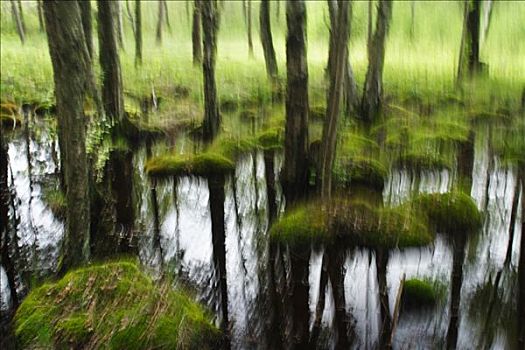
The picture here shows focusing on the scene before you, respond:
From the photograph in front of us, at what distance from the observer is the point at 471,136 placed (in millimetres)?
17156

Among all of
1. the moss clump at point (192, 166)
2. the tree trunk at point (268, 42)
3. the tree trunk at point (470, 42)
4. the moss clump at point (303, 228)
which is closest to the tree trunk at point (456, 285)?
the moss clump at point (303, 228)

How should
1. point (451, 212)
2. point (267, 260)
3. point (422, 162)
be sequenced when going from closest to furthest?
point (267, 260)
point (451, 212)
point (422, 162)

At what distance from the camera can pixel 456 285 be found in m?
8.12

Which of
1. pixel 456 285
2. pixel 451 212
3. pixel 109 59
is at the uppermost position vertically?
pixel 109 59

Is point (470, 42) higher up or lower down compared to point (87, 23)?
lower down

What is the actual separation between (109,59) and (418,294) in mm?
10864

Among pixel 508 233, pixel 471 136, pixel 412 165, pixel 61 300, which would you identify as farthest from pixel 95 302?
pixel 471 136

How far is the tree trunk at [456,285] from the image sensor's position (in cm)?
689

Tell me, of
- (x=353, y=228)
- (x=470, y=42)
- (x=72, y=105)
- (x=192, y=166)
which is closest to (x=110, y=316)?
(x=72, y=105)

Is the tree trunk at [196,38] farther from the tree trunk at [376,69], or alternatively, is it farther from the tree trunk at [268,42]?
the tree trunk at [376,69]

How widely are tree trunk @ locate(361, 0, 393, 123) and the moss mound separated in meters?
8.34

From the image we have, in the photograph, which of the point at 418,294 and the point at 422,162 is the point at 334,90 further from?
the point at 422,162

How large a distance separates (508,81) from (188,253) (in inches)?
817

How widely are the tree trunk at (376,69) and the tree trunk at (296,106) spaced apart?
6.33 metres
